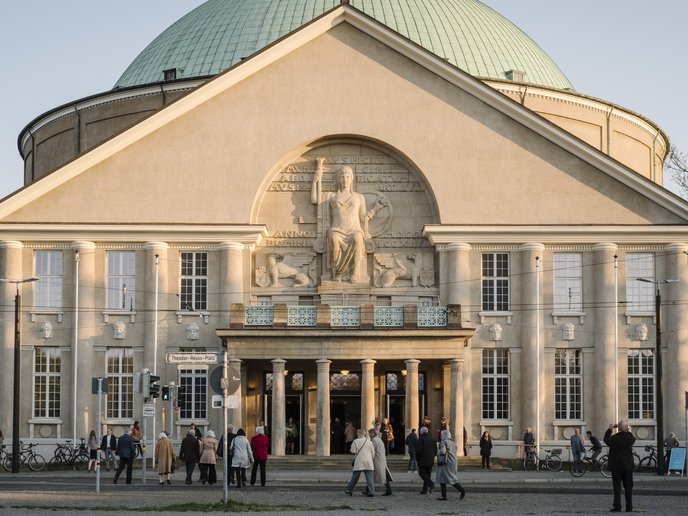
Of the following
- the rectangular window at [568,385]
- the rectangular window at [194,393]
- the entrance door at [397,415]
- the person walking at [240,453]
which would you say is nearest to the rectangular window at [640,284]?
the rectangular window at [568,385]

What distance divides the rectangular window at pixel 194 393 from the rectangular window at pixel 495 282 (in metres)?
10.9

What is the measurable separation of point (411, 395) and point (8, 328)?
50.2ft

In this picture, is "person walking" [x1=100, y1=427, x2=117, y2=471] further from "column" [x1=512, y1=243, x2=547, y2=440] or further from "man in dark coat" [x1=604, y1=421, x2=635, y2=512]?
"man in dark coat" [x1=604, y1=421, x2=635, y2=512]

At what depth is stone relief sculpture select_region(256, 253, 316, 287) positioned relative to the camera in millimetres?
58312

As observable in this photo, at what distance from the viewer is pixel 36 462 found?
5544cm

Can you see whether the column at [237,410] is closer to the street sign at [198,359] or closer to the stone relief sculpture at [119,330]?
the stone relief sculpture at [119,330]

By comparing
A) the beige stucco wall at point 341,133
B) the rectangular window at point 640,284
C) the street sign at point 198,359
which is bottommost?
the street sign at point 198,359

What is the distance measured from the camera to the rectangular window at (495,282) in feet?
190

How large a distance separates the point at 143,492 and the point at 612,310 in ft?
78.3

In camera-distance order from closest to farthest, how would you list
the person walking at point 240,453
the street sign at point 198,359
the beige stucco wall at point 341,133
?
the person walking at point 240,453, the street sign at point 198,359, the beige stucco wall at point 341,133

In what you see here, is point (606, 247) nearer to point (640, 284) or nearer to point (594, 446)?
point (640, 284)

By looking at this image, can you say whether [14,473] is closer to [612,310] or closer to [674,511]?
[612,310]

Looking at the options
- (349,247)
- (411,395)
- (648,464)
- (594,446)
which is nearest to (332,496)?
(411,395)

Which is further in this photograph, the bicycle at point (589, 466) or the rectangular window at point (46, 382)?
the rectangular window at point (46, 382)
